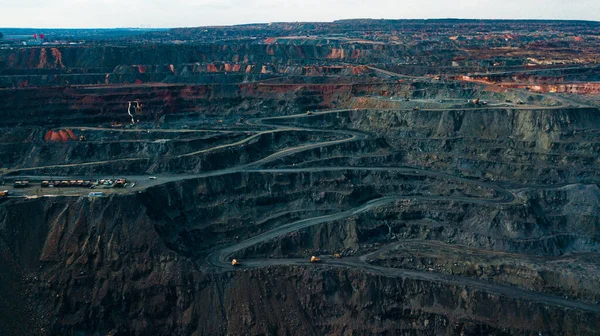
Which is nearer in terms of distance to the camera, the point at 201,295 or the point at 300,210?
the point at 201,295

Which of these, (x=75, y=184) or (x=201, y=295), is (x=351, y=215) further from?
(x=75, y=184)

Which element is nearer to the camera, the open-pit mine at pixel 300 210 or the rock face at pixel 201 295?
the rock face at pixel 201 295

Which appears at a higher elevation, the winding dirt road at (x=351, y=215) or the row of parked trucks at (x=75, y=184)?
the row of parked trucks at (x=75, y=184)

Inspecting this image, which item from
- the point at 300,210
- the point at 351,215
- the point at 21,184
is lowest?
the point at 351,215

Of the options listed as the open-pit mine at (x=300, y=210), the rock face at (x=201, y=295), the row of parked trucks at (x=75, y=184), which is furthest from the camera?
the row of parked trucks at (x=75, y=184)

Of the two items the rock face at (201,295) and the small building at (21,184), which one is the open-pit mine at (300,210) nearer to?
the rock face at (201,295)

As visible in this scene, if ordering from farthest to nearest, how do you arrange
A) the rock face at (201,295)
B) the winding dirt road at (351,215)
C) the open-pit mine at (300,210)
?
1. the winding dirt road at (351,215)
2. the open-pit mine at (300,210)
3. the rock face at (201,295)

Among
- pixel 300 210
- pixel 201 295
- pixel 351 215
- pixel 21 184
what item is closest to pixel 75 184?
pixel 21 184

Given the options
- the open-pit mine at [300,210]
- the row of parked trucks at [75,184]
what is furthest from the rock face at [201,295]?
the row of parked trucks at [75,184]

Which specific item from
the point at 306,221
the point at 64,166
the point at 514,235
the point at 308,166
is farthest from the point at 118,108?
the point at 514,235

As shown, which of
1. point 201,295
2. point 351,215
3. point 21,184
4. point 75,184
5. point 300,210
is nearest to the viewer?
point 201,295
